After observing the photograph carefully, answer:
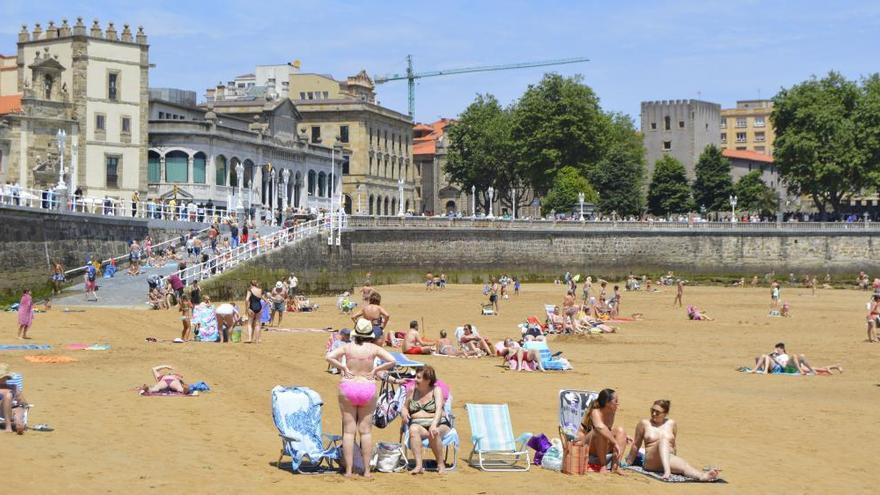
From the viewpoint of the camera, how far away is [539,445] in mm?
14586

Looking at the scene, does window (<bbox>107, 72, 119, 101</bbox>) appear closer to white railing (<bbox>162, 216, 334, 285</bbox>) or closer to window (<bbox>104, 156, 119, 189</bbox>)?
window (<bbox>104, 156, 119, 189</bbox>)

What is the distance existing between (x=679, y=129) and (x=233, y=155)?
2328 inches

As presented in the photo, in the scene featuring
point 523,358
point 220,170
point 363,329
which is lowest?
point 523,358

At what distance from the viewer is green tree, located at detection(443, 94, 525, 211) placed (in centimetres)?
9706

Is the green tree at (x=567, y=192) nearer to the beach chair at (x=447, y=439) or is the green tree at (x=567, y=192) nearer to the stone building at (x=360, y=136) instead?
the stone building at (x=360, y=136)

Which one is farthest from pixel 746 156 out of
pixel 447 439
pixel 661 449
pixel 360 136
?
pixel 447 439

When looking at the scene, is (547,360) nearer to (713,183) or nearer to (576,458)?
(576,458)

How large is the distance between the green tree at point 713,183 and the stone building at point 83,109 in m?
50.4

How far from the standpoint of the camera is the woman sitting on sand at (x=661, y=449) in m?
13.8

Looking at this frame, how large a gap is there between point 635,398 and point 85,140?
44.8 m

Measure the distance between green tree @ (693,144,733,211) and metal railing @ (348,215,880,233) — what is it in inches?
1041

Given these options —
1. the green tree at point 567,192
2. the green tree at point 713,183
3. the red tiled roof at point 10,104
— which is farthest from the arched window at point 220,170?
the green tree at point 713,183

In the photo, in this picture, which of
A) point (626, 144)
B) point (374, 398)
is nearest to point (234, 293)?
point (374, 398)

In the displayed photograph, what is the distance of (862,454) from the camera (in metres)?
15.7
